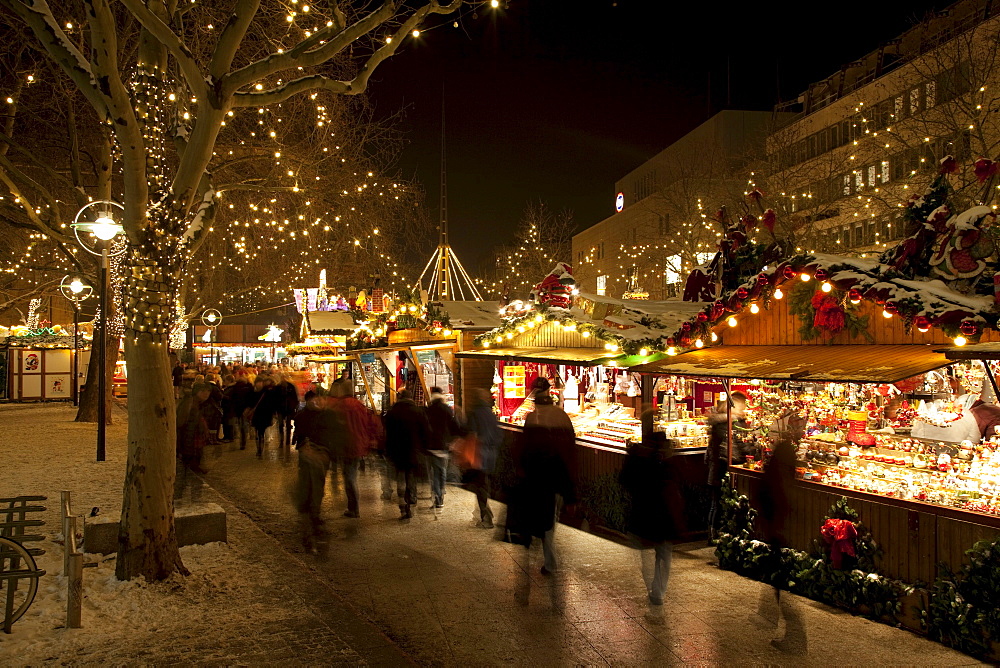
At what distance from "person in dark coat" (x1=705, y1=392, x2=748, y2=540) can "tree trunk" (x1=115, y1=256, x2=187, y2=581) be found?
226 inches

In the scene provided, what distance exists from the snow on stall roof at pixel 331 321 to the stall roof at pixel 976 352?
58.3 ft

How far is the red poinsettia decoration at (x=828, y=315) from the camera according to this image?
298 inches

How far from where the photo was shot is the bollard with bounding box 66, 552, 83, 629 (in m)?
5.14

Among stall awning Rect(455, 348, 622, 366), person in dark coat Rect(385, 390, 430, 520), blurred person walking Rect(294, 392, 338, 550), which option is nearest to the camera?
blurred person walking Rect(294, 392, 338, 550)

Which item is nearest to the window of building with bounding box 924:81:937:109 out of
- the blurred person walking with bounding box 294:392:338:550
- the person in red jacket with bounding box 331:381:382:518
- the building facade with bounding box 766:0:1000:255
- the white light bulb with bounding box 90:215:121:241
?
the building facade with bounding box 766:0:1000:255

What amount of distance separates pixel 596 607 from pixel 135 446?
433 centimetres

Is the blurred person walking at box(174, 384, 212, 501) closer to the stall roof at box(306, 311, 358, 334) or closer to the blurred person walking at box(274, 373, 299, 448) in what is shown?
the blurred person walking at box(274, 373, 299, 448)

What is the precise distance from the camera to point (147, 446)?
6297 mm

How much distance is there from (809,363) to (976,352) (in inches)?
66.4

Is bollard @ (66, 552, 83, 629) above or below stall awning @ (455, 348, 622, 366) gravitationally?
below

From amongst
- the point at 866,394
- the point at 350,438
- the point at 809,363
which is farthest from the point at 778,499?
the point at 350,438

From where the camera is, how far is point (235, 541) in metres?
7.96

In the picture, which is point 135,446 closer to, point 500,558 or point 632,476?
point 500,558

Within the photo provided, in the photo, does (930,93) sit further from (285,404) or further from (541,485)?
(541,485)
